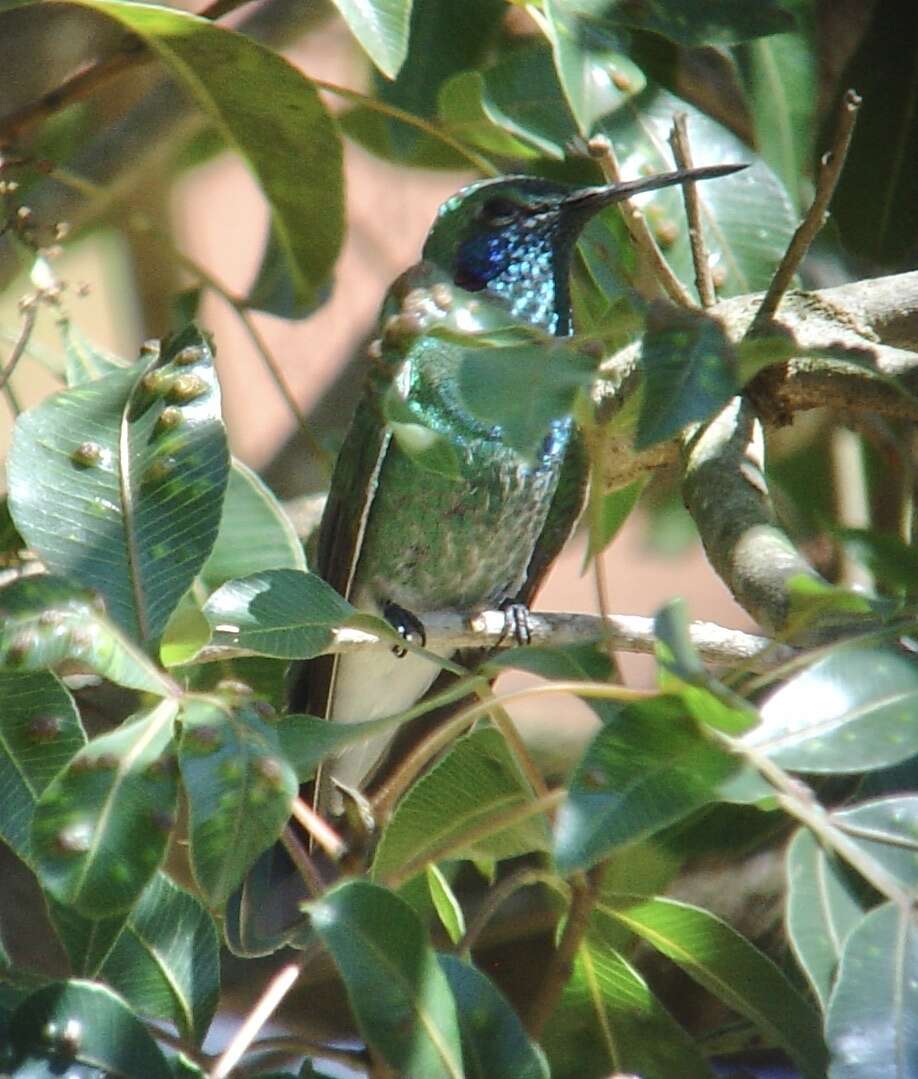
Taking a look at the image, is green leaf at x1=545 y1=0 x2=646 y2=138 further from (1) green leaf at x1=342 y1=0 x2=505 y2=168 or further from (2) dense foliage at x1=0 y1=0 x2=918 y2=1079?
(1) green leaf at x1=342 y1=0 x2=505 y2=168

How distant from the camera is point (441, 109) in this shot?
1.93m

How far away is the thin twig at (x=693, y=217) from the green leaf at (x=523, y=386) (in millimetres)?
845

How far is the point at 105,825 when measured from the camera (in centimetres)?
95

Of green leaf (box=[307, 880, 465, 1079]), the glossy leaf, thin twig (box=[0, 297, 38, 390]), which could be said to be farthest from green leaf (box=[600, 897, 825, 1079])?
the glossy leaf

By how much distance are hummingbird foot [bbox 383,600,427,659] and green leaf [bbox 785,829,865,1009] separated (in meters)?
0.98

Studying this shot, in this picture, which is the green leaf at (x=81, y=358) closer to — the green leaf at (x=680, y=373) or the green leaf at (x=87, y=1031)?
the green leaf at (x=87, y=1031)

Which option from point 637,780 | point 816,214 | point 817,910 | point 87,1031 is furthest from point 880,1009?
point 816,214

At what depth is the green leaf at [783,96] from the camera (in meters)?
1.93

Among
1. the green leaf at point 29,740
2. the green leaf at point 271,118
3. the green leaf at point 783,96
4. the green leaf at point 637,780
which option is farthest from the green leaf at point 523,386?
the green leaf at point 783,96

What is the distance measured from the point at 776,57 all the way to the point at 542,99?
0.37 meters

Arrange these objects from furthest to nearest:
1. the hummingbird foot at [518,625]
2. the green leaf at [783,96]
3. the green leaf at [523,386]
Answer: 1. the green leaf at [783,96]
2. the hummingbird foot at [518,625]
3. the green leaf at [523,386]

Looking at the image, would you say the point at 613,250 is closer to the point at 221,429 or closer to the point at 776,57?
the point at 776,57

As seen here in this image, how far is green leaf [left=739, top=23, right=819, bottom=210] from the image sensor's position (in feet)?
6.34

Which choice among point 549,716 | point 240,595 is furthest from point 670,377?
point 549,716
